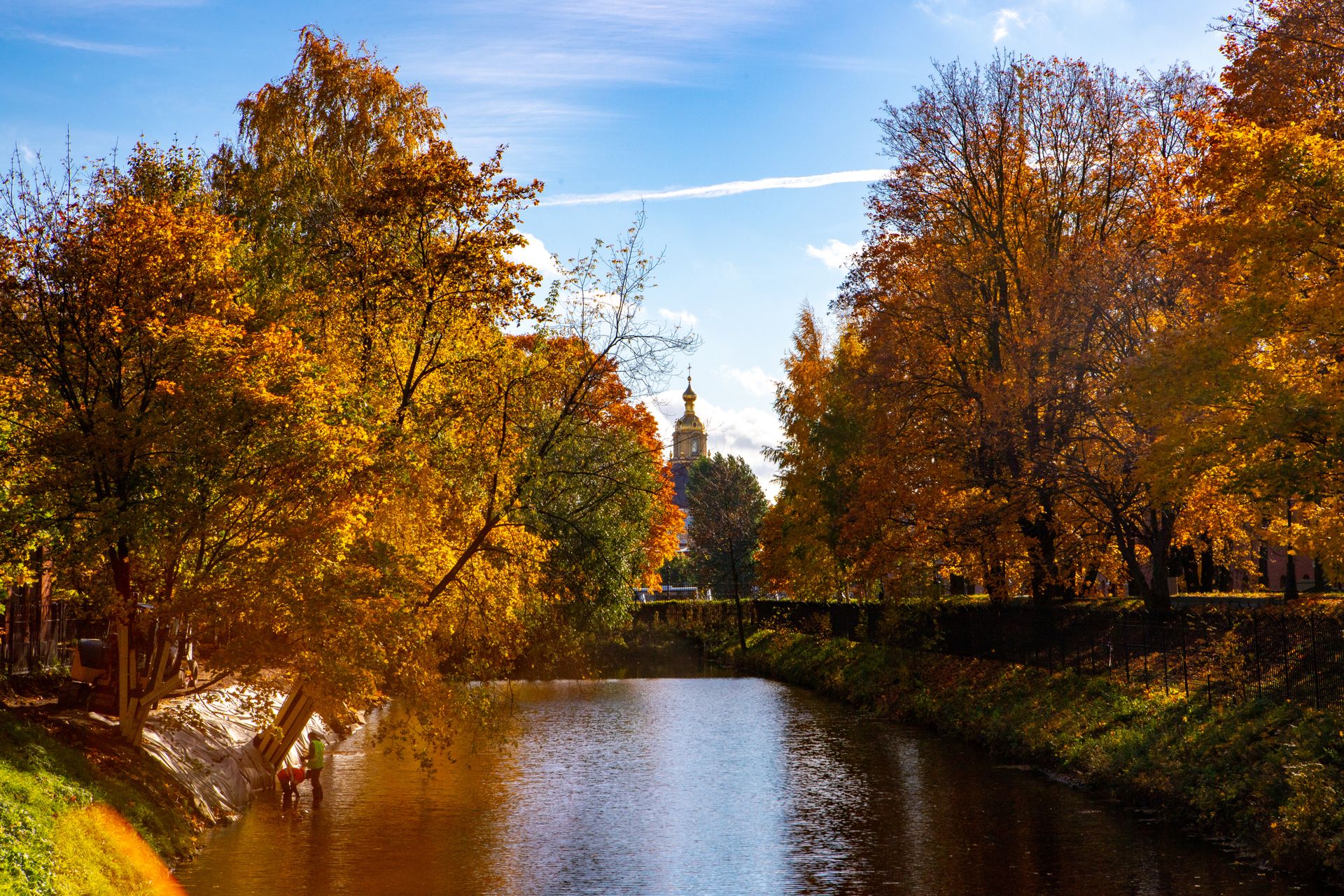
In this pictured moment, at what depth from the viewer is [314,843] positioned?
21.6 meters

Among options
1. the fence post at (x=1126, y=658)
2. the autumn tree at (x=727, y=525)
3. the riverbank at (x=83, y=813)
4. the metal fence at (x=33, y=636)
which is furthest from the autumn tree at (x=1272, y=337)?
the autumn tree at (x=727, y=525)

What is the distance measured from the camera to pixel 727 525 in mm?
73625

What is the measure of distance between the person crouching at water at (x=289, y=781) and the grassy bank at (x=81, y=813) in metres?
3.12

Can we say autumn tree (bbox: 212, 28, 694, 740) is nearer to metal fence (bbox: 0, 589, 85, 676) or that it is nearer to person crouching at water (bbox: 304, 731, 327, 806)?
person crouching at water (bbox: 304, 731, 327, 806)

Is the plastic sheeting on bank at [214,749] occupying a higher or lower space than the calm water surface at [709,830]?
higher

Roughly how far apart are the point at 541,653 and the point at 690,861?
23.0 feet

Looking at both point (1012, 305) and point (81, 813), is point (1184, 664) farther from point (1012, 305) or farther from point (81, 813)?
point (81, 813)

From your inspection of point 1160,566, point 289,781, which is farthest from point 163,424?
point 1160,566

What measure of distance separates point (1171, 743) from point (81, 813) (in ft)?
65.5

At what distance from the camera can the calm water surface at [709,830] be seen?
1884 cm

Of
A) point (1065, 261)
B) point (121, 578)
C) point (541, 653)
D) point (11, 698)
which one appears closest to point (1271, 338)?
point (1065, 261)

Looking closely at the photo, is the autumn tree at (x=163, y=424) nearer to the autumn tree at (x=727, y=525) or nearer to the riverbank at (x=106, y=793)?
the riverbank at (x=106, y=793)

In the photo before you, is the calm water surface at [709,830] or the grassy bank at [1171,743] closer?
the grassy bank at [1171,743]

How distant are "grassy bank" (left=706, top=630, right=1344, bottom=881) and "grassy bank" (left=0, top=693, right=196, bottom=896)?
17420 mm
